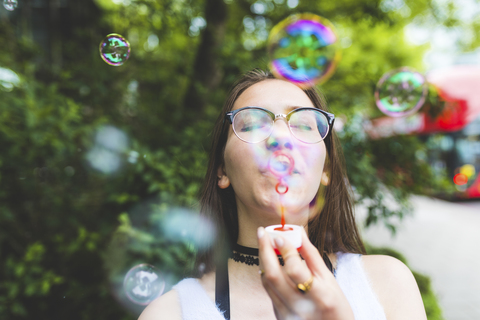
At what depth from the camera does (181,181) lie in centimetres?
248

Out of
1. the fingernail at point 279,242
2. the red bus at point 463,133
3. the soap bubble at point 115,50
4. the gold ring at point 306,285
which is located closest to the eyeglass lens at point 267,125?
the fingernail at point 279,242

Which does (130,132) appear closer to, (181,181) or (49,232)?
(181,181)

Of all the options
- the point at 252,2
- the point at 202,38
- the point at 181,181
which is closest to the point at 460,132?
the point at 252,2

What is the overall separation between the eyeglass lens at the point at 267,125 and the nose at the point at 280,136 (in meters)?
0.02

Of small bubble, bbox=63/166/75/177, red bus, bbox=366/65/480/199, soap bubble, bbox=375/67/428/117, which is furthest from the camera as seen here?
red bus, bbox=366/65/480/199

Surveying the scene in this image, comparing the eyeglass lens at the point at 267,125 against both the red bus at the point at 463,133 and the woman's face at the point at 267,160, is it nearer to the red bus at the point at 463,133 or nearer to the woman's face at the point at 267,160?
the woman's face at the point at 267,160

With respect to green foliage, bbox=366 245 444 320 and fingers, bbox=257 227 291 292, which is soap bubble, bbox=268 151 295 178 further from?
green foliage, bbox=366 245 444 320

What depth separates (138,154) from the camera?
8.05 ft

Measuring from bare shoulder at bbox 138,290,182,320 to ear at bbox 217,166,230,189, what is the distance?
525 mm

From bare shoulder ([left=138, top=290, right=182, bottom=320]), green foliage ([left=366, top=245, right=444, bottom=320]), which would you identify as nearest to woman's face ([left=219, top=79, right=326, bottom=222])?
bare shoulder ([left=138, top=290, right=182, bottom=320])

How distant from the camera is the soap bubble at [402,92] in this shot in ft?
9.00

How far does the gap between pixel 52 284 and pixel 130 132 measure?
62.4 inches

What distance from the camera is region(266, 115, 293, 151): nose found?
48.8 inches

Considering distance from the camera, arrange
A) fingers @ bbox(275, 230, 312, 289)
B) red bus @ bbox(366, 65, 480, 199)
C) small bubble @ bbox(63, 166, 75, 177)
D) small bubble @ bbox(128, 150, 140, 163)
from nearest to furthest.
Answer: fingers @ bbox(275, 230, 312, 289)
small bubble @ bbox(128, 150, 140, 163)
small bubble @ bbox(63, 166, 75, 177)
red bus @ bbox(366, 65, 480, 199)
